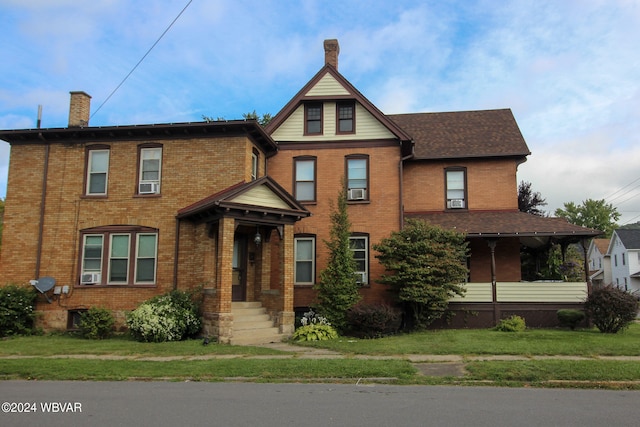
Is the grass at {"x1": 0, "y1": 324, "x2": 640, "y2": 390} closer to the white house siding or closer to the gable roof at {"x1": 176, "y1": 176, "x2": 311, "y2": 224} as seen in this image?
the gable roof at {"x1": 176, "y1": 176, "x2": 311, "y2": 224}

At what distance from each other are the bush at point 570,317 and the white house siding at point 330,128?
855 cm

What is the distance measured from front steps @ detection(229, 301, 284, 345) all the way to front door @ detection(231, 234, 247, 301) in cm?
70

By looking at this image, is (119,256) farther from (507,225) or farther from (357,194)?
(507,225)

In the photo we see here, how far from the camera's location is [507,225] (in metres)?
19.1

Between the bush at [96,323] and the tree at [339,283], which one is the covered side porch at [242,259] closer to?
the tree at [339,283]

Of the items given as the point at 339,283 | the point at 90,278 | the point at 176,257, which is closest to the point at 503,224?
the point at 339,283

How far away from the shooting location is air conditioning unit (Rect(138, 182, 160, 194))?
1791 cm

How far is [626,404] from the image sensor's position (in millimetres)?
7539

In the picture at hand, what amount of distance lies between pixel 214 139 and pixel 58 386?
10242 millimetres

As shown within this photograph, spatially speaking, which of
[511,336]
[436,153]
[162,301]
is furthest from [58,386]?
[436,153]

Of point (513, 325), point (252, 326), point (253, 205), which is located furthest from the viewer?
point (513, 325)

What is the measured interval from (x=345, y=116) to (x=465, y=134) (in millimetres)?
5646

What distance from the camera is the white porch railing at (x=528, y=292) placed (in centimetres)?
1831

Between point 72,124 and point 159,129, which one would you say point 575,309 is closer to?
point 159,129
